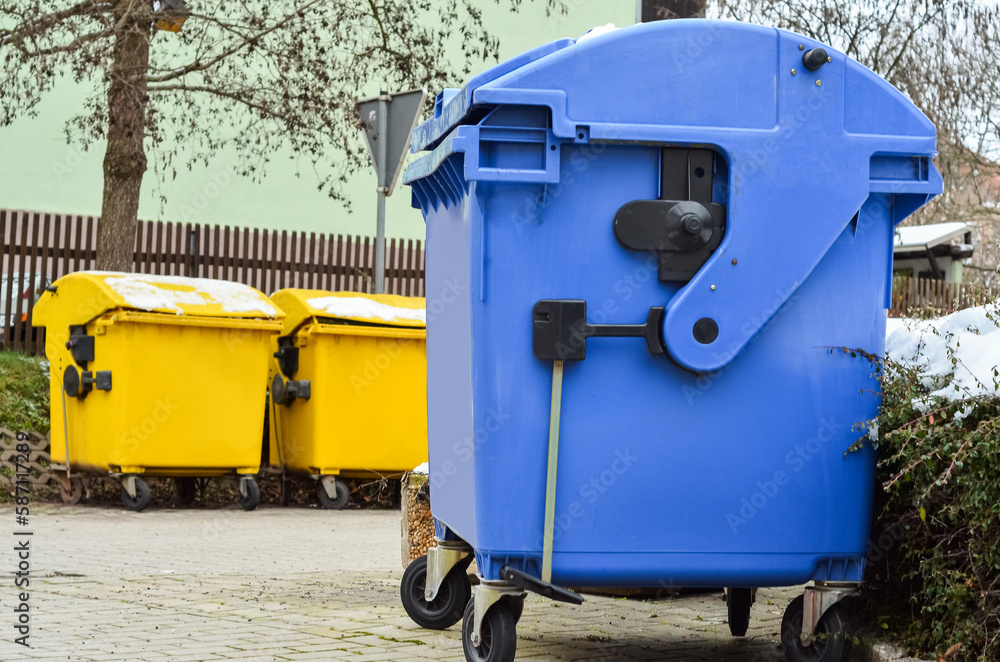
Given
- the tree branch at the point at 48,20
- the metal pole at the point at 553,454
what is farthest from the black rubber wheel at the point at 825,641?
the tree branch at the point at 48,20

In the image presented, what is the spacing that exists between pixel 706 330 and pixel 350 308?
5867 mm

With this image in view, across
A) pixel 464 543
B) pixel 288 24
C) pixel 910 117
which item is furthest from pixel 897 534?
pixel 288 24

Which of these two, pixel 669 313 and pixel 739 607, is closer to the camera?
pixel 669 313

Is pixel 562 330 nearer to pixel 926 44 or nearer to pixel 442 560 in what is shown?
pixel 442 560

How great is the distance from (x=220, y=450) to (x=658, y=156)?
5.81 m

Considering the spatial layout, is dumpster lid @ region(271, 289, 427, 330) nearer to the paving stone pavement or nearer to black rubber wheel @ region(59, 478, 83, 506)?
black rubber wheel @ region(59, 478, 83, 506)

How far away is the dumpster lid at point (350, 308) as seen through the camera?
350 inches

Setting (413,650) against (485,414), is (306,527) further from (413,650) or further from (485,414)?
(485,414)

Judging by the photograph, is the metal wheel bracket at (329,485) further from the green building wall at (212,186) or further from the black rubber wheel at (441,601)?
the green building wall at (212,186)

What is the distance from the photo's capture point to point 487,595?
3375 millimetres

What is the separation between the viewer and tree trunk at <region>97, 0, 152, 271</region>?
35.0 feet

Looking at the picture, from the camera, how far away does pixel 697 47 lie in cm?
336

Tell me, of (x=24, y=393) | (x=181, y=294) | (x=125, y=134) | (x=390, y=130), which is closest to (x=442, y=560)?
(x=390, y=130)

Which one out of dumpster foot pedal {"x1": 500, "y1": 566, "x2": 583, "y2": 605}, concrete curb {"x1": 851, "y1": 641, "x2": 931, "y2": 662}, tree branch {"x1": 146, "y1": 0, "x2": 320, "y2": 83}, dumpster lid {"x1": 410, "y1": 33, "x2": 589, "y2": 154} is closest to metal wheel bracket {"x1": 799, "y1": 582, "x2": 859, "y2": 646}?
concrete curb {"x1": 851, "y1": 641, "x2": 931, "y2": 662}
